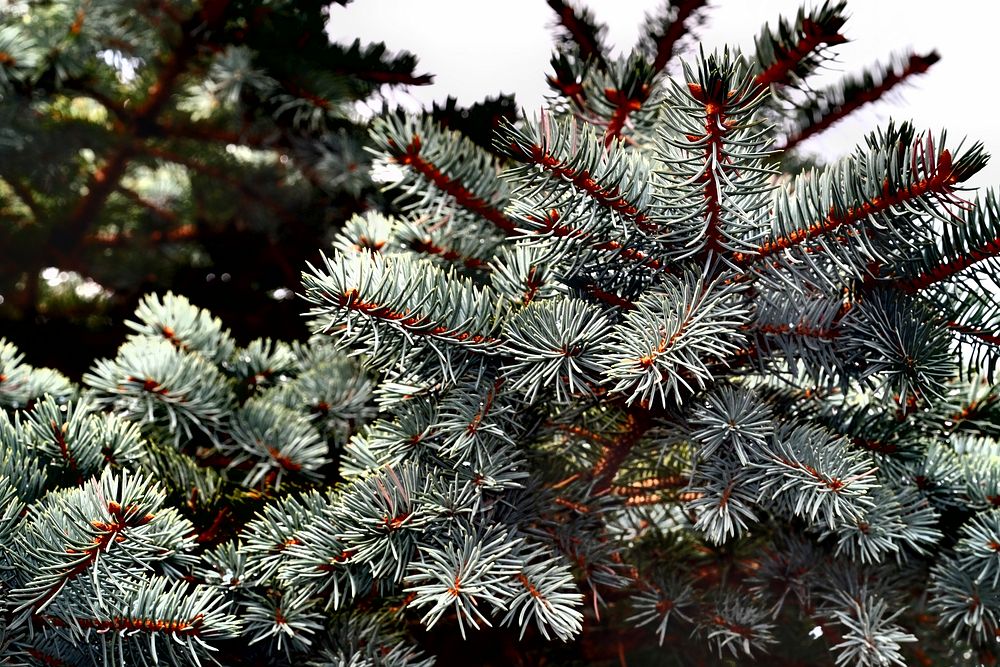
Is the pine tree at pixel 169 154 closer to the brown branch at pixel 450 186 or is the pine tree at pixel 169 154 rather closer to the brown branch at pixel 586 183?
the brown branch at pixel 450 186

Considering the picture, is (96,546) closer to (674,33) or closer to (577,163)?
(577,163)

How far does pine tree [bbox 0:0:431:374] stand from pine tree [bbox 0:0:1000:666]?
0.55ft

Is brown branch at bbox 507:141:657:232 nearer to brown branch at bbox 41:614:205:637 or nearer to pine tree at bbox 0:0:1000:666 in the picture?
pine tree at bbox 0:0:1000:666

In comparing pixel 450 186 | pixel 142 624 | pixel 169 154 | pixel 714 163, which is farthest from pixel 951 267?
pixel 169 154

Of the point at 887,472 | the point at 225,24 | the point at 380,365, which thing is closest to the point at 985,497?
the point at 887,472

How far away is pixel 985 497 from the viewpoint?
438 mm

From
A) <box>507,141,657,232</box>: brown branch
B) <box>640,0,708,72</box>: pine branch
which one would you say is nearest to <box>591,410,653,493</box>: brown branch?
<box>507,141,657,232</box>: brown branch

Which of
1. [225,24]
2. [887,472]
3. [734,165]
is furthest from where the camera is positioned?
[225,24]

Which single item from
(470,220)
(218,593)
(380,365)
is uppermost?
(470,220)

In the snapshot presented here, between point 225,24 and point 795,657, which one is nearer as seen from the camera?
point 795,657

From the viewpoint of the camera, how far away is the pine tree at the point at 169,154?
62 centimetres

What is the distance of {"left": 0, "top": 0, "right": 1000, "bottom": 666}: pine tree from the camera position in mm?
337

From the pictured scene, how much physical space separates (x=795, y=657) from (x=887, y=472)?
0.48 feet

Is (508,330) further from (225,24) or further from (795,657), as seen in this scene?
(225,24)
